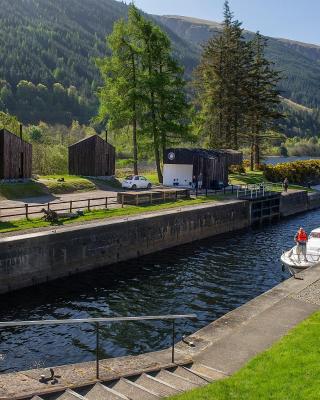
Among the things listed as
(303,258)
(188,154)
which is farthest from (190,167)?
(303,258)

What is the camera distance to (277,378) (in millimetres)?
12109

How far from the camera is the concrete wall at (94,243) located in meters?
25.8

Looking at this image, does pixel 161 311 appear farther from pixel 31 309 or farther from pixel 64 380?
pixel 64 380

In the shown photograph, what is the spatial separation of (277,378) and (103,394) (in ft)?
13.7

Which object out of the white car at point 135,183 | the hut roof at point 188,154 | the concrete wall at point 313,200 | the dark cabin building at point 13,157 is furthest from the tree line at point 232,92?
the dark cabin building at point 13,157

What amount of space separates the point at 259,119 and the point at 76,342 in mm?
64716

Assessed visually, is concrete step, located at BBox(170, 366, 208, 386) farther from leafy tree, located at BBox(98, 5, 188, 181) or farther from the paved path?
leafy tree, located at BBox(98, 5, 188, 181)

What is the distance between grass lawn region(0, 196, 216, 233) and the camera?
29.4m

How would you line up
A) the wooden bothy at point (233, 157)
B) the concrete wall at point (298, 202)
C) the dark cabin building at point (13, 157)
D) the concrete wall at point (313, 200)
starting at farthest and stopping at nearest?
the concrete wall at point (313, 200), the wooden bothy at point (233, 157), the concrete wall at point (298, 202), the dark cabin building at point (13, 157)

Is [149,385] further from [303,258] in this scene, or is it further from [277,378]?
[303,258]

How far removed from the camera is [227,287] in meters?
27.4

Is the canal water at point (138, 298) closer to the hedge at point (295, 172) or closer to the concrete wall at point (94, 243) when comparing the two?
the concrete wall at point (94, 243)

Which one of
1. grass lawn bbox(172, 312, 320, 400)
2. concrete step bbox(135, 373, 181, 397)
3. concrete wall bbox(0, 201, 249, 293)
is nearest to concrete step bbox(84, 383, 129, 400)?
concrete step bbox(135, 373, 181, 397)

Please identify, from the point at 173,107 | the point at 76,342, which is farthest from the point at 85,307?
the point at 173,107
